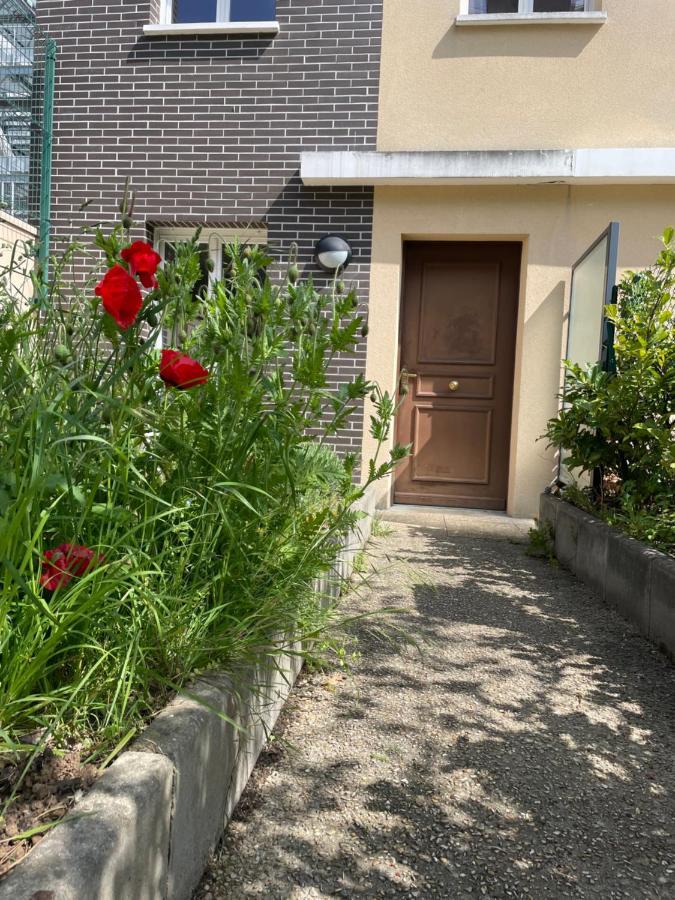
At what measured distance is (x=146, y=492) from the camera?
1.39 m

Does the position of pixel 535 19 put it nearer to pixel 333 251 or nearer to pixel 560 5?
pixel 560 5

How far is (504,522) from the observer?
530 centimetres

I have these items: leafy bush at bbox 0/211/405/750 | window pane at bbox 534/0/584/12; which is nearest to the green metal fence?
window pane at bbox 534/0/584/12

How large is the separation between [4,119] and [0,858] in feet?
23.0

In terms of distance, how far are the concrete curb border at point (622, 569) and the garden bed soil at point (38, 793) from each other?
2197mm

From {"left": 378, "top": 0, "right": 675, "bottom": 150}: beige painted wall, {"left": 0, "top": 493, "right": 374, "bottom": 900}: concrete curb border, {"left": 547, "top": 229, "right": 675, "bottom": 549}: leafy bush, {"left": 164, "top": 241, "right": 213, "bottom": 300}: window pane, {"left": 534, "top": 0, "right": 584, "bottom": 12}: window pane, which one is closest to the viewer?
{"left": 0, "top": 493, "right": 374, "bottom": 900}: concrete curb border

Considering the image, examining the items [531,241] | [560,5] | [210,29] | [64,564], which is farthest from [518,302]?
[64,564]

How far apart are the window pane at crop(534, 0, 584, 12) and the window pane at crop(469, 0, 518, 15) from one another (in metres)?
0.20

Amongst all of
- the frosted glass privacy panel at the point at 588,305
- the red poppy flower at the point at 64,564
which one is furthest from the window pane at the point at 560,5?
the red poppy flower at the point at 64,564

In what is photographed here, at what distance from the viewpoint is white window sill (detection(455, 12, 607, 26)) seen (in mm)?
5293

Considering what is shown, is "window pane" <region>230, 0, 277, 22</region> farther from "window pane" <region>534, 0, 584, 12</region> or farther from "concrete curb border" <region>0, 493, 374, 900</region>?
"concrete curb border" <region>0, 493, 374, 900</region>

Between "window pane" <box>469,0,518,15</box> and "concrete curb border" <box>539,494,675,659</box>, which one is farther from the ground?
"window pane" <box>469,0,518,15</box>

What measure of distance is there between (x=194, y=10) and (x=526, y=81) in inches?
123

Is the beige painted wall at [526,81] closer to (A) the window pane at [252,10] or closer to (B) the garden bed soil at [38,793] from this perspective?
(A) the window pane at [252,10]
